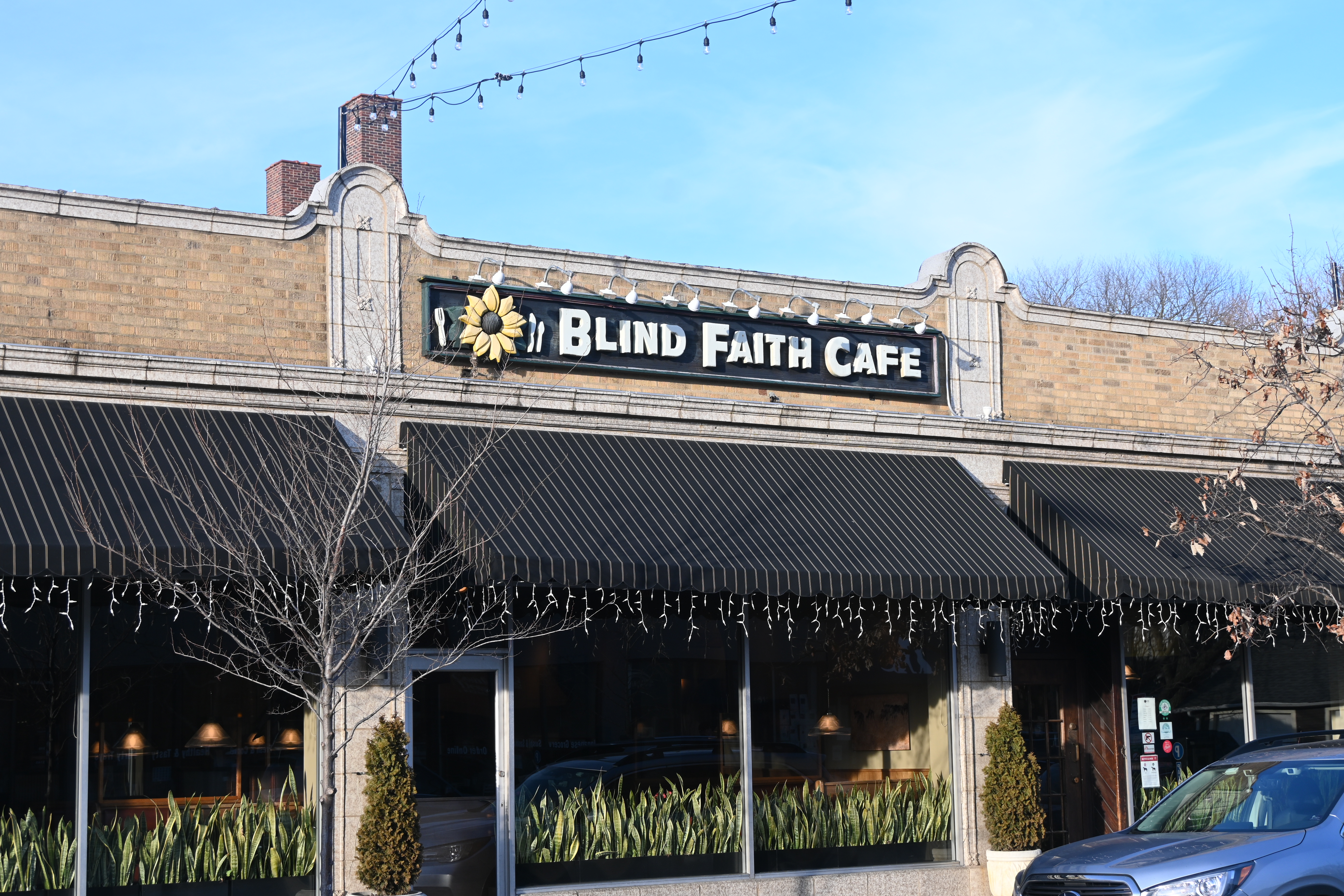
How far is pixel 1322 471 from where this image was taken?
1555 cm

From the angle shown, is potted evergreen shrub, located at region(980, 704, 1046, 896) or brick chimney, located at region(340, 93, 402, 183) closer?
potted evergreen shrub, located at region(980, 704, 1046, 896)

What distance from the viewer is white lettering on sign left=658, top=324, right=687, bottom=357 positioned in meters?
15.0

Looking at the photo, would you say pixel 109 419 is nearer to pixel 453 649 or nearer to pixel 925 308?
pixel 453 649

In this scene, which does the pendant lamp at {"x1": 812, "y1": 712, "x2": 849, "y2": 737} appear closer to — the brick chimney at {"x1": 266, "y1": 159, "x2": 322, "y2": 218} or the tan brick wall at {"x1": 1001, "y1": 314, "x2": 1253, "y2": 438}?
the tan brick wall at {"x1": 1001, "y1": 314, "x2": 1253, "y2": 438}

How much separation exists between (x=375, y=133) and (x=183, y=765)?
11.5m

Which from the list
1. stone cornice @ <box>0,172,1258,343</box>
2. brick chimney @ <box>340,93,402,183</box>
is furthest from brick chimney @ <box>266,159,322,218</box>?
stone cornice @ <box>0,172,1258,343</box>

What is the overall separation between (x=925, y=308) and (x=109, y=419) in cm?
883

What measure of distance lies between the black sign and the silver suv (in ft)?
20.4

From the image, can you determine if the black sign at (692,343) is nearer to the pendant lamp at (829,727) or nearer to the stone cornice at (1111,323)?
the stone cornice at (1111,323)

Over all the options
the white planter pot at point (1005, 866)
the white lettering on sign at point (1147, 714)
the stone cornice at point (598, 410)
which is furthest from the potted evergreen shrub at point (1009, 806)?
the stone cornice at point (598, 410)

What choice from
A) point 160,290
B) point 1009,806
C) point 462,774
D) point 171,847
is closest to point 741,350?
point 462,774

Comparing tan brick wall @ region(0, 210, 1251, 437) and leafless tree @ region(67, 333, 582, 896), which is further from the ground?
tan brick wall @ region(0, 210, 1251, 437)

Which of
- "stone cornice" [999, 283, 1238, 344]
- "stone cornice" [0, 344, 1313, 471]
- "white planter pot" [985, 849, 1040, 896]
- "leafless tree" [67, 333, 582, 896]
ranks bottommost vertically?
"white planter pot" [985, 849, 1040, 896]

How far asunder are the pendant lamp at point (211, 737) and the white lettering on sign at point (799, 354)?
6.78m
